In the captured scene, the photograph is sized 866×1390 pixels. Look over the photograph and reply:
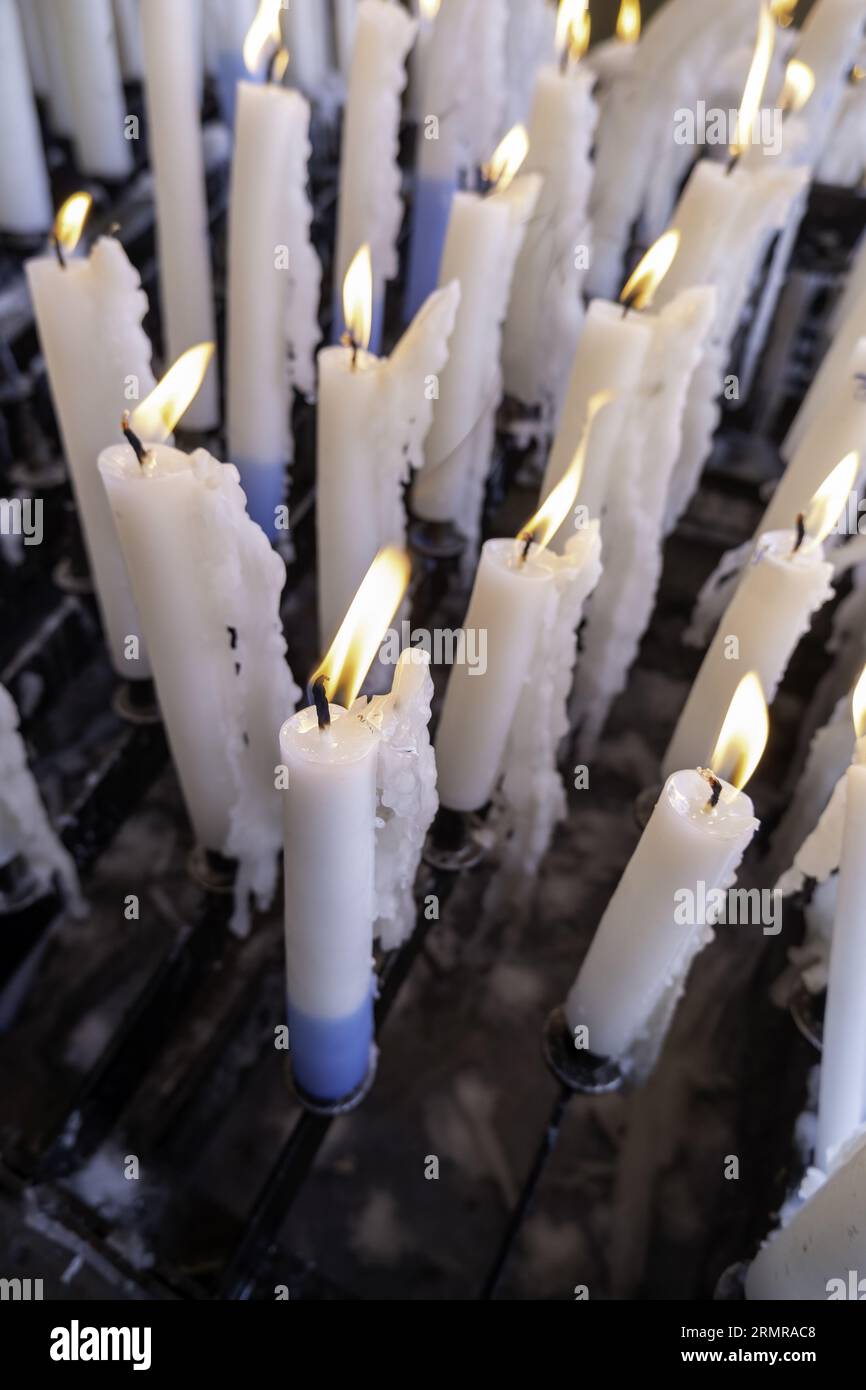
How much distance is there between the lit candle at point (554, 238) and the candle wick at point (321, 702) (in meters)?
0.44

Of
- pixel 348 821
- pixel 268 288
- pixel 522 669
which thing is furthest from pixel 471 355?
pixel 348 821

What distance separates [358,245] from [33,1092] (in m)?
0.52

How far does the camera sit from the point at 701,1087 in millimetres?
533

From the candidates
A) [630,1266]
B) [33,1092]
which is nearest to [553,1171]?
[630,1266]

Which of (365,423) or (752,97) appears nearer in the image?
(365,423)

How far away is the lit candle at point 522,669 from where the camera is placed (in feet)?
1.23

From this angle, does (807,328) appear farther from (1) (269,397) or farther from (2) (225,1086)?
(2) (225,1086)

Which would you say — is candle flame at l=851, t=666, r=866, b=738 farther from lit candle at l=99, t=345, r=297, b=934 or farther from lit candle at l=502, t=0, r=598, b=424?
lit candle at l=502, t=0, r=598, b=424

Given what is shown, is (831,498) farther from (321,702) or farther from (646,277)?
(321,702)

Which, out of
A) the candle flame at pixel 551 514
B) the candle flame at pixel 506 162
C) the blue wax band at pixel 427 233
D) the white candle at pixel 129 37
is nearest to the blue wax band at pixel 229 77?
the white candle at pixel 129 37

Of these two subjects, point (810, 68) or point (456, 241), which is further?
point (810, 68)

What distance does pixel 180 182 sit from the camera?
576 millimetres

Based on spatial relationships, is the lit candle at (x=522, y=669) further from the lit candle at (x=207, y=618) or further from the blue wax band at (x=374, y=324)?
the blue wax band at (x=374, y=324)

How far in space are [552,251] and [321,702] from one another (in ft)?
1.54
